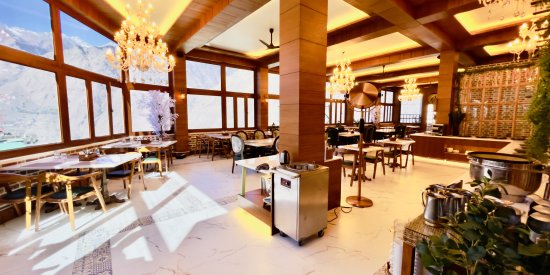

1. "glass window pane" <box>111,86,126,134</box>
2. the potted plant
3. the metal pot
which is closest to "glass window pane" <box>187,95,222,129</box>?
"glass window pane" <box>111,86,126,134</box>

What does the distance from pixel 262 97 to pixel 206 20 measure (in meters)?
4.66

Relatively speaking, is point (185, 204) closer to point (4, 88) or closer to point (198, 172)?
point (198, 172)

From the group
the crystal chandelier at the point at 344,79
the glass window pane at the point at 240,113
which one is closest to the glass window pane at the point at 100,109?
the glass window pane at the point at 240,113

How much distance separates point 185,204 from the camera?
3471 millimetres

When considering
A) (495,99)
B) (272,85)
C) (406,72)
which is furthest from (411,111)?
(272,85)

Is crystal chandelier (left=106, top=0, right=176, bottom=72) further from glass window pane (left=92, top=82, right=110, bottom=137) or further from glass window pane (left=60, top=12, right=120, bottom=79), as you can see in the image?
glass window pane (left=92, top=82, right=110, bottom=137)

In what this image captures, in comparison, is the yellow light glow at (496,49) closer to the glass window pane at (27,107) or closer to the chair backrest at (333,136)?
the chair backrest at (333,136)

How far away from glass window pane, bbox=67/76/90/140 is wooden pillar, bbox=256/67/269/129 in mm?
5619

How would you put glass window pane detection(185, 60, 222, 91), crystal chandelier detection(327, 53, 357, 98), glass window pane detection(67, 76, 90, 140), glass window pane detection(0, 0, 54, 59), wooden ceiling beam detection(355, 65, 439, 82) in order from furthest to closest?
wooden ceiling beam detection(355, 65, 439, 82), glass window pane detection(185, 60, 222, 91), crystal chandelier detection(327, 53, 357, 98), glass window pane detection(67, 76, 90, 140), glass window pane detection(0, 0, 54, 59)

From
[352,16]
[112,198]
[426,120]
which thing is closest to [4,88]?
[112,198]

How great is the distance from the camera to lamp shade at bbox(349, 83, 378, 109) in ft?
9.95

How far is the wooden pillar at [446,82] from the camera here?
6082 mm

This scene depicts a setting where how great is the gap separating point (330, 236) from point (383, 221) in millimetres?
870

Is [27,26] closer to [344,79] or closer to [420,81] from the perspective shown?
[344,79]
